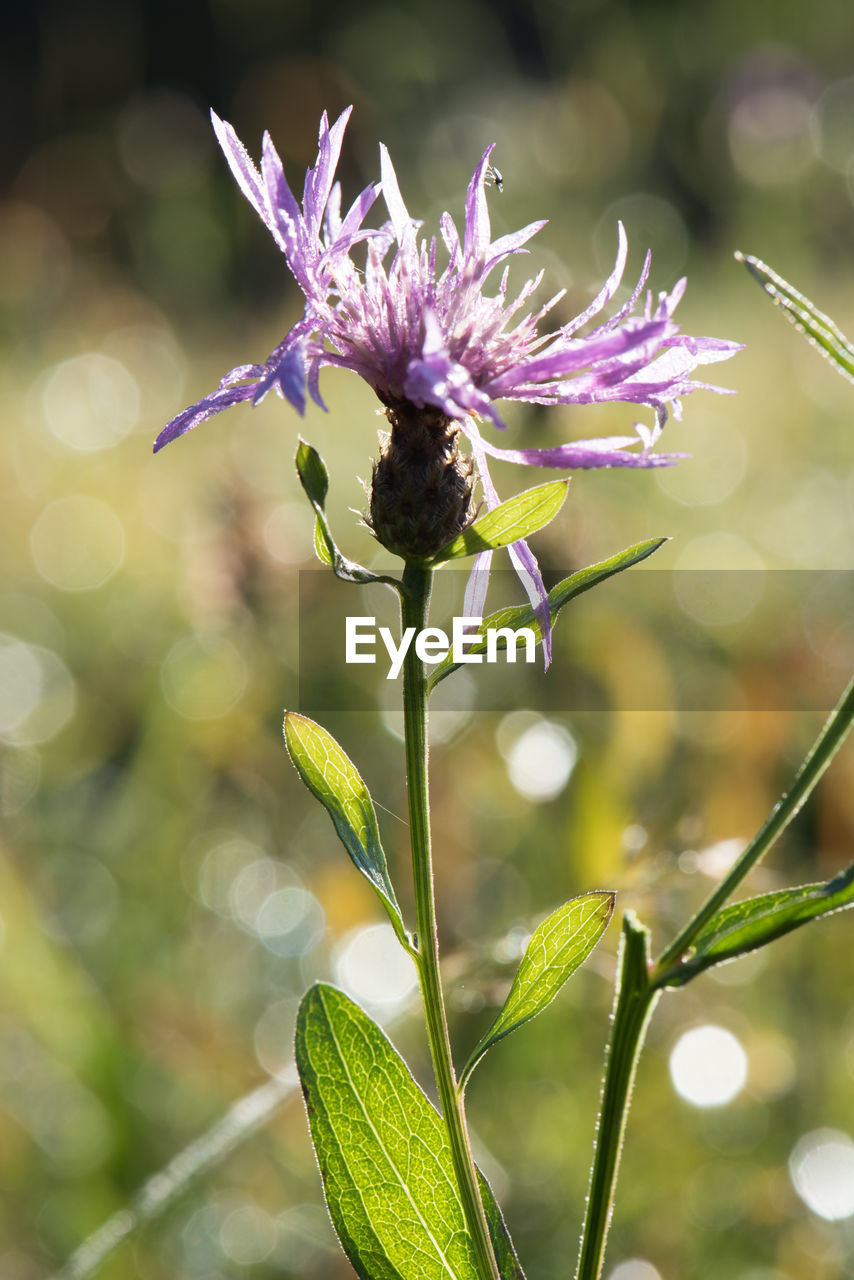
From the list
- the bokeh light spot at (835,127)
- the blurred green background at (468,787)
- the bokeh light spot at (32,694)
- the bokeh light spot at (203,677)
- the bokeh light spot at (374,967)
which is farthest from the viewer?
the bokeh light spot at (835,127)

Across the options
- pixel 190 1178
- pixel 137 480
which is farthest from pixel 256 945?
pixel 137 480

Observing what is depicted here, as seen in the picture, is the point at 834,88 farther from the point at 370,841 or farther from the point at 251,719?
the point at 370,841

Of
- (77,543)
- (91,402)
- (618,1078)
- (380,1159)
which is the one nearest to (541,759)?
(380,1159)

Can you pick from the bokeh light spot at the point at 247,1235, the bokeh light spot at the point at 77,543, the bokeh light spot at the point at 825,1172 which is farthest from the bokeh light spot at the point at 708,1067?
the bokeh light spot at the point at 77,543

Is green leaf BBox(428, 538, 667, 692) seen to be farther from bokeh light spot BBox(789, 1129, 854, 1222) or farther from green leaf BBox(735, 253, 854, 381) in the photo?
bokeh light spot BBox(789, 1129, 854, 1222)

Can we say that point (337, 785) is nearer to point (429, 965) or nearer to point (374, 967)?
point (429, 965)

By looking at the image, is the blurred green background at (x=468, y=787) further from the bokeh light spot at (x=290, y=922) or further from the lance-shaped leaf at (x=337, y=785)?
the lance-shaped leaf at (x=337, y=785)

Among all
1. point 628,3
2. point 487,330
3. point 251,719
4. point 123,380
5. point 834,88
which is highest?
point 628,3
